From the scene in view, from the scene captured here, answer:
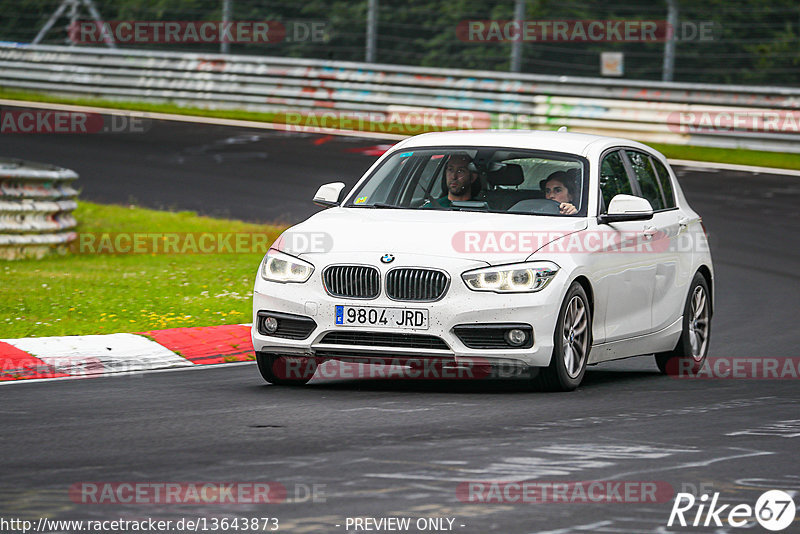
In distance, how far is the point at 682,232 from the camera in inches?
441

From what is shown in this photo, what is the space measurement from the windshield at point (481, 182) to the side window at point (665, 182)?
4.26ft

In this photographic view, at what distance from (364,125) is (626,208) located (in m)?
19.0

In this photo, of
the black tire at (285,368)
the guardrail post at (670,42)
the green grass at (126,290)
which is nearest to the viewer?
the black tire at (285,368)

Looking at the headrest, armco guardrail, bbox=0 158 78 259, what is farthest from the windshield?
armco guardrail, bbox=0 158 78 259

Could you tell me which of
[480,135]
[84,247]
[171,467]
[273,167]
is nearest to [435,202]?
[480,135]

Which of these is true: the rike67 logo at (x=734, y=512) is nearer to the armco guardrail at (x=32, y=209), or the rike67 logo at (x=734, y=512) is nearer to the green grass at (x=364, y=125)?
the armco guardrail at (x=32, y=209)

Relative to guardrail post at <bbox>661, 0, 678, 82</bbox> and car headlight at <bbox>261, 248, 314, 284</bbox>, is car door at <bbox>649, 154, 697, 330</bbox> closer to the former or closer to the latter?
car headlight at <bbox>261, 248, 314, 284</bbox>

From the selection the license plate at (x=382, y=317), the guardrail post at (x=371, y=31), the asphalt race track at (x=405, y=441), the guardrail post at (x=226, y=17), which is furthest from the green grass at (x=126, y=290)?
the guardrail post at (x=226, y=17)

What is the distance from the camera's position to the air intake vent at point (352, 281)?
8.98 m

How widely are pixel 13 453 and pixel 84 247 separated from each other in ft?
35.2

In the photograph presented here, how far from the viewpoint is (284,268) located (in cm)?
928

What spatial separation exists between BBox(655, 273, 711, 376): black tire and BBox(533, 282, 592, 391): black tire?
175 cm

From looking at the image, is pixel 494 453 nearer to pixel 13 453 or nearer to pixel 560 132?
pixel 13 453

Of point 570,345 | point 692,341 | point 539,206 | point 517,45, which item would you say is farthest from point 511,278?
point 517,45
